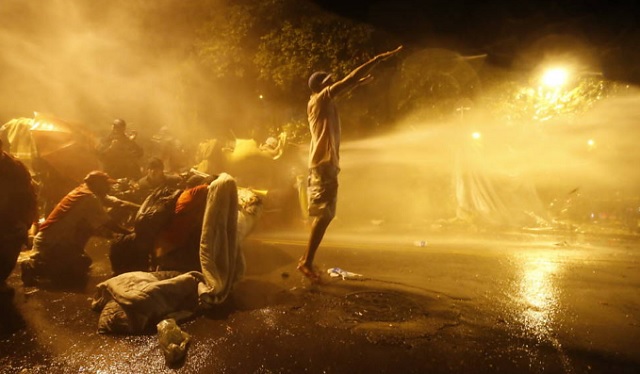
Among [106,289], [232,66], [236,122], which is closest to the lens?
[106,289]

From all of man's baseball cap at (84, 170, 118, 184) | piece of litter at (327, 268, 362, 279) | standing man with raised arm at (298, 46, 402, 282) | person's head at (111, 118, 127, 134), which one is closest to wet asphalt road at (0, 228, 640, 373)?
piece of litter at (327, 268, 362, 279)

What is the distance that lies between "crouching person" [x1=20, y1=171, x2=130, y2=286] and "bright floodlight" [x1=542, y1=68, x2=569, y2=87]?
33.2 feet

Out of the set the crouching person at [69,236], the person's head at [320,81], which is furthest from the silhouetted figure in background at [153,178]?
the person's head at [320,81]

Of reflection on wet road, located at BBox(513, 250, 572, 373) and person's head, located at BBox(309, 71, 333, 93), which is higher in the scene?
person's head, located at BBox(309, 71, 333, 93)

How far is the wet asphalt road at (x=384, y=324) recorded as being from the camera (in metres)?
2.73

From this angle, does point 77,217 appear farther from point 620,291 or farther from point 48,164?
point 620,291

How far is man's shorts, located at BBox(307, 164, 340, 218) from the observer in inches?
182

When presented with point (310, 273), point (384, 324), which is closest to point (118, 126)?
point (310, 273)

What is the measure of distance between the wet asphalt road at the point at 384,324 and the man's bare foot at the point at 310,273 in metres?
0.11

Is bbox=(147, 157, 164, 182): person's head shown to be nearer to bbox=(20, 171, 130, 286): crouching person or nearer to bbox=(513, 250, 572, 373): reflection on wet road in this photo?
bbox=(20, 171, 130, 286): crouching person

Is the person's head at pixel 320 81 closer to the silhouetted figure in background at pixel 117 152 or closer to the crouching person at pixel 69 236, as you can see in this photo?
the crouching person at pixel 69 236

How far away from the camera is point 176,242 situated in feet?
13.8

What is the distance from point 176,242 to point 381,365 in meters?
2.61

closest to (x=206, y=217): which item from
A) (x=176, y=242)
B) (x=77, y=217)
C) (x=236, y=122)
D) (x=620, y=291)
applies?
(x=176, y=242)
